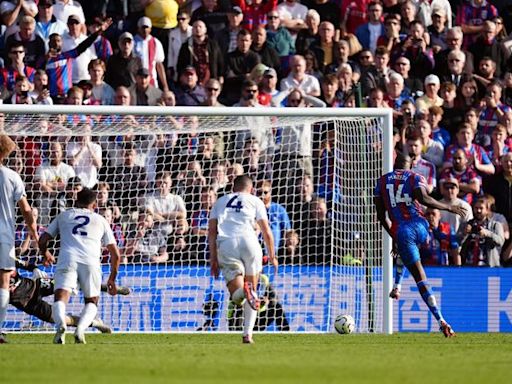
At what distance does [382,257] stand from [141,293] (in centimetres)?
334

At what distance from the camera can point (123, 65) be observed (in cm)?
2197

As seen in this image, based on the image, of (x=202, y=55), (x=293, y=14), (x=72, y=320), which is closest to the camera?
(x=72, y=320)

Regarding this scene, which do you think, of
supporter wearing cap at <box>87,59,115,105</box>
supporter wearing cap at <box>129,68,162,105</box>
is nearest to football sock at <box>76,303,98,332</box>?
supporter wearing cap at <box>87,59,115,105</box>

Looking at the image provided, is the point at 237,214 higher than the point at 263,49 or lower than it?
lower

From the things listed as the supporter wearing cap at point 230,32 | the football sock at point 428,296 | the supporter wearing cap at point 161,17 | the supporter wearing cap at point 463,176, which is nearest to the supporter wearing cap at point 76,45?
the supporter wearing cap at point 161,17

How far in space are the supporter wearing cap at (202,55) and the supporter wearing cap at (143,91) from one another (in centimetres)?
100

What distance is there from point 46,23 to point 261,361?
11.7 metres

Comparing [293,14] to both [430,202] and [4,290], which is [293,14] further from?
[4,290]

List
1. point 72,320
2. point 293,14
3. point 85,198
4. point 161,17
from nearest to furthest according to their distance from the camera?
point 85,198 < point 72,320 < point 161,17 < point 293,14

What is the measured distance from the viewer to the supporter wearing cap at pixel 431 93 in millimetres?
22781

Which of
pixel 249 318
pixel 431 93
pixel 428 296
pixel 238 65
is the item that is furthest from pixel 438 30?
pixel 249 318

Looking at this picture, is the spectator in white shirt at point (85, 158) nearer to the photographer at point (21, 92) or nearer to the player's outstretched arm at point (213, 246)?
the photographer at point (21, 92)

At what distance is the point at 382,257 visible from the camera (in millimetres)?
18719

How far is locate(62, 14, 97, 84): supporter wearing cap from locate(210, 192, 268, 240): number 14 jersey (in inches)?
282
